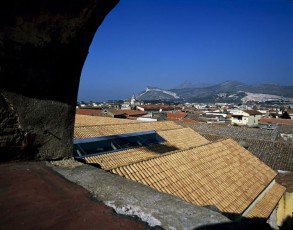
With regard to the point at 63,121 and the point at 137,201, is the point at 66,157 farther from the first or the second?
the point at 137,201

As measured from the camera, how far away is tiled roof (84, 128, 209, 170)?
1071 cm

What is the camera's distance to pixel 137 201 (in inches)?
84.3

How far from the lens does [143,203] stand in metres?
2.11

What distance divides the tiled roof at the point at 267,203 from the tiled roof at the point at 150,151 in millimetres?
4481

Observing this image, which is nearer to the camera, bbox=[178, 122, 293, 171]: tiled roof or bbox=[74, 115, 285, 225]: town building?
bbox=[74, 115, 285, 225]: town building

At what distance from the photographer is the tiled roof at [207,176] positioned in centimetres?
877

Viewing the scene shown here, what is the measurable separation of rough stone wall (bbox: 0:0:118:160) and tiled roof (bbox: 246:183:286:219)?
348 inches

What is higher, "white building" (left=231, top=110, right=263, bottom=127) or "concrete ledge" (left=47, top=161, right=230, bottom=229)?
"concrete ledge" (left=47, top=161, right=230, bottom=229)

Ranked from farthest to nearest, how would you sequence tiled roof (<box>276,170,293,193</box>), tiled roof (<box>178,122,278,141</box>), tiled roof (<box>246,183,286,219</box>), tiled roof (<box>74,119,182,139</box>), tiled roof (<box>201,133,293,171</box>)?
tiled roof (<box>178,122,278,141</box>), tiled roof (<box>201,133,293,171</box>), tiled roof (<box>276,170,293,193</box>), tiled roof (<box>74,119,182,139</box>), tiled roof (<box>246,183,286,219</box>)

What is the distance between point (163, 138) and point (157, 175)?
272 inches

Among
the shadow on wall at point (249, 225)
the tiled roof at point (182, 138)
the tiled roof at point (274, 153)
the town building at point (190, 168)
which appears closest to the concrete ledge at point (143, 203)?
the shadow on wall at point (249, 225)

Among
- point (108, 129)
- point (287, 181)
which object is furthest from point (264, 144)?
point (108, 129)

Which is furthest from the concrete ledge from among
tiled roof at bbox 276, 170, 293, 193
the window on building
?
tiled roof at bbox 276, 170, 293, 193

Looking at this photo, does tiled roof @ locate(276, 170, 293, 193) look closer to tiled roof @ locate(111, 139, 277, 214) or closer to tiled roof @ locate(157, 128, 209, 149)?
tiled roof @ locate(111, 139, 277, 214)
